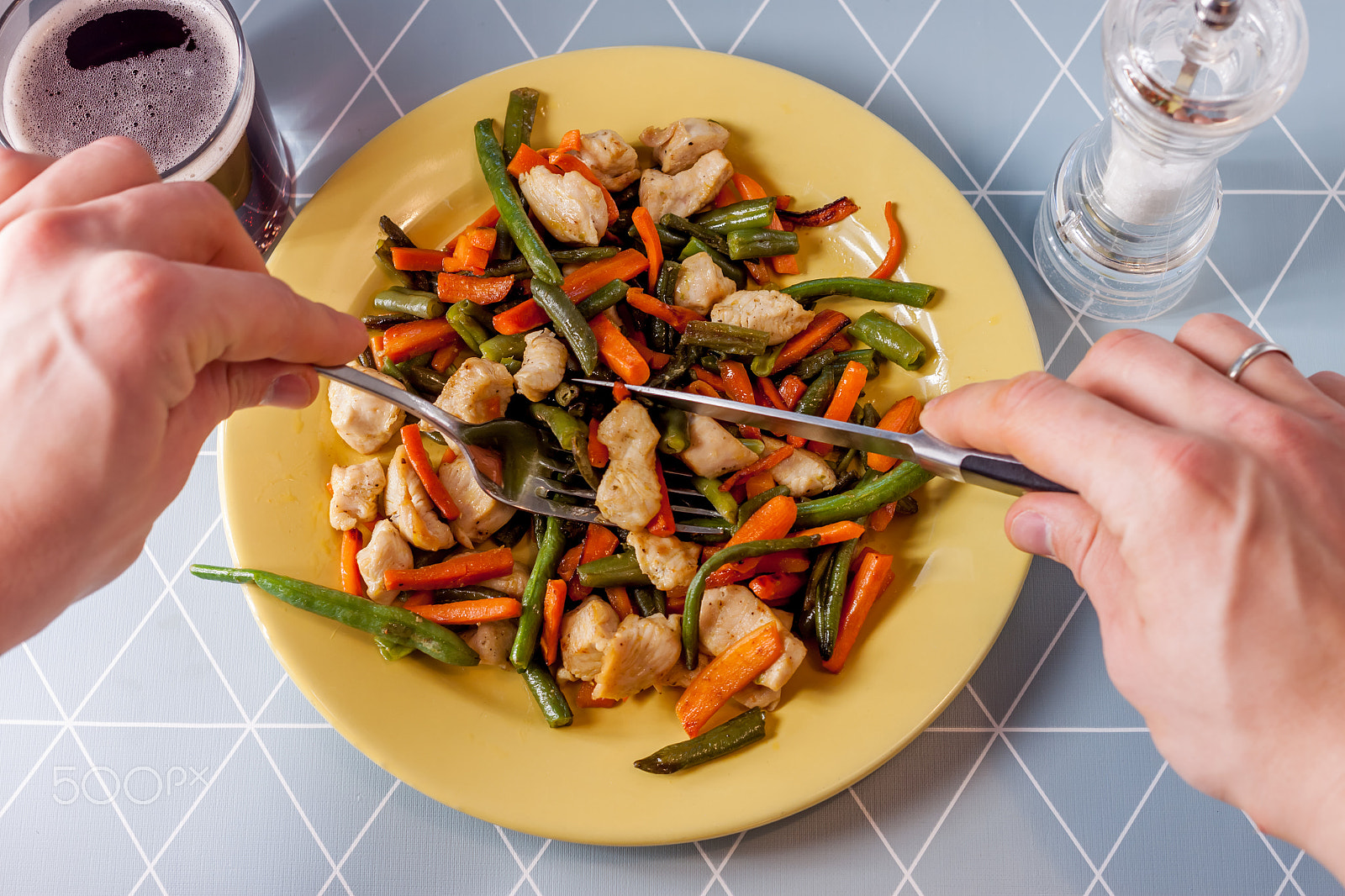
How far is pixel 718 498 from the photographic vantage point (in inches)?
101

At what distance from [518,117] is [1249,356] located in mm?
2130

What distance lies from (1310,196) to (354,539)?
347 cm

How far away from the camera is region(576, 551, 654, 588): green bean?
101 inches

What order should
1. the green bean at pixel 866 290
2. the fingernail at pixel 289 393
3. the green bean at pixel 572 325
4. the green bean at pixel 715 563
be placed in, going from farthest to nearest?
the green bean at pixel 866 290 < the green bean at pixel 572 325 < the green bean at pixel 715 563 < the fingernail at pixel 289 393

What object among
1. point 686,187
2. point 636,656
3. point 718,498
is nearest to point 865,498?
point 718,498

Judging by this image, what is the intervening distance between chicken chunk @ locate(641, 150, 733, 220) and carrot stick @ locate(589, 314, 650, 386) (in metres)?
0.46

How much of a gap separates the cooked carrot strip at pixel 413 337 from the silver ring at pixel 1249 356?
207 cm

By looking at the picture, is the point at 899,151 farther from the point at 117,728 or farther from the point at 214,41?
the point at 117,728

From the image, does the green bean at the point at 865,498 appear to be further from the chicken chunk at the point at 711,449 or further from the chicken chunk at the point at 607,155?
the chicken chunk at the point at 607,155

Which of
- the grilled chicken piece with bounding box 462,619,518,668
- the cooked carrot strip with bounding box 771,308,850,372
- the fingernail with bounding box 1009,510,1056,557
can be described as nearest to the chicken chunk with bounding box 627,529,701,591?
the grilled chicken piece with bounding box 462,619,518,668

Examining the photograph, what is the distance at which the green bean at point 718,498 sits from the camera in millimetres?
2539

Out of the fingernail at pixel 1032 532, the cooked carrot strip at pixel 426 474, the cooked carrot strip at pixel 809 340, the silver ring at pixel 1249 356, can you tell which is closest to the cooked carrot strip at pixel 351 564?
the cooked carrot strip at pixel 426 474

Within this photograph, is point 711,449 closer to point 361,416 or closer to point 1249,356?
point 361,416

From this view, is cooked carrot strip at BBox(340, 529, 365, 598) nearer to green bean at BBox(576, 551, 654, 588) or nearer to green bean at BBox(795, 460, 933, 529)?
green bean at BBox(576, 551, 654, 588)
